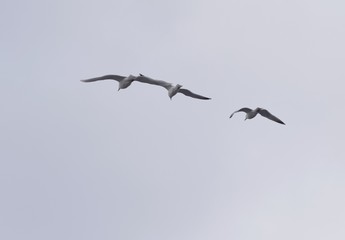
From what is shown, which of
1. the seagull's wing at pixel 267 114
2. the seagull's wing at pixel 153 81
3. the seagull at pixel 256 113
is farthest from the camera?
→ the seagull's wing at pixel 267 114

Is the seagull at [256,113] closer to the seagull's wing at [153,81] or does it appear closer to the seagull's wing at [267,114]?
the seagull's wing at [267,114]

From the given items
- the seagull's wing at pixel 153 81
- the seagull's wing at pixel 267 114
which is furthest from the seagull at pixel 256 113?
the seagull's wing at pixel 153 81

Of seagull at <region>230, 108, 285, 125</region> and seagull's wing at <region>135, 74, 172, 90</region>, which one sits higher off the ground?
seagull at <region>230, 108, 285, 125</region>

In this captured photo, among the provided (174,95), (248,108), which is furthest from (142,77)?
(248,108)

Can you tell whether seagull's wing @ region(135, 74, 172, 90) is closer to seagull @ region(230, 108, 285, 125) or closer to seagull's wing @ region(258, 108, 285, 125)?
seagull @ region(230, 108, 285, 125)

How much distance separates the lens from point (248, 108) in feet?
492

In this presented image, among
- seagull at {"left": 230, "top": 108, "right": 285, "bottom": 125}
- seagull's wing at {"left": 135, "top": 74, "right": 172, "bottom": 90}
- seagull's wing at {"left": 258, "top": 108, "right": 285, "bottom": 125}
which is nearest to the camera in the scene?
seagull's wing at {"left": 135, "top": 74, "right": 172, "bottom": 90}

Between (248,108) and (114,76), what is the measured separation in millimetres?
21697

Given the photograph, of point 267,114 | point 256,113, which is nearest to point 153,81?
point 256,113

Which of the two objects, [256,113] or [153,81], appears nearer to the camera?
[153,81]

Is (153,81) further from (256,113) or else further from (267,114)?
(267,114)

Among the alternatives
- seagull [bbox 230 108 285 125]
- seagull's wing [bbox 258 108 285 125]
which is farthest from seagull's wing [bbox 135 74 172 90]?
seagull's wing [bbox 258 108 285 125]

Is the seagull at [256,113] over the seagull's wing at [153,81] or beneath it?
over

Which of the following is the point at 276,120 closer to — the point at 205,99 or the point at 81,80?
the point at 205,99
